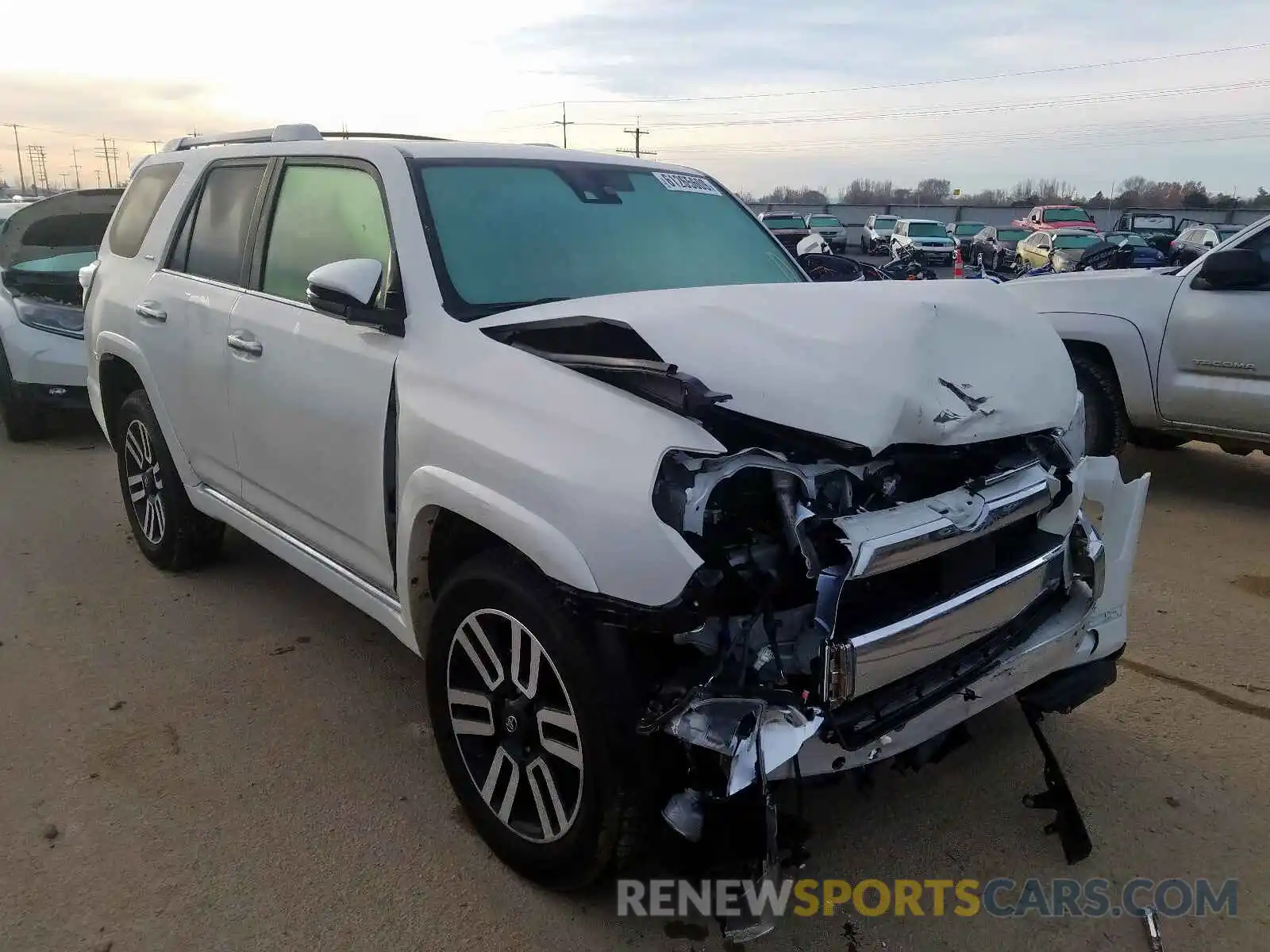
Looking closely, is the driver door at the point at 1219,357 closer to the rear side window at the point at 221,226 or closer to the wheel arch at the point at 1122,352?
the wheel arch at the point at 1122,352

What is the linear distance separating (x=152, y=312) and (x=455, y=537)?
239cm

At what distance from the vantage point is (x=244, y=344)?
362 cm

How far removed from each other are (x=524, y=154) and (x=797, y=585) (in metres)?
→ 2.03

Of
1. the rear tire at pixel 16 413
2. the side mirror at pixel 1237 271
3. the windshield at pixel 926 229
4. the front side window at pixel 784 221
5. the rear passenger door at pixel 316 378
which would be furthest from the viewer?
the front side window at pixel 784 221

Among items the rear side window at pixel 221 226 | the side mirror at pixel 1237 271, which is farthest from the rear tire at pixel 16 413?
the side mirror at pixel 1237 271

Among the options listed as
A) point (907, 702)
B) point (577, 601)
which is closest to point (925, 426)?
point (907, 702)

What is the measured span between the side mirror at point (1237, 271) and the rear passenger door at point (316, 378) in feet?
16.0

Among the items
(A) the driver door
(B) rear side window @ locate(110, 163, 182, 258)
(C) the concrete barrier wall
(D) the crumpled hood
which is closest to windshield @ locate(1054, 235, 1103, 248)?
(C) the concrete barrier wall

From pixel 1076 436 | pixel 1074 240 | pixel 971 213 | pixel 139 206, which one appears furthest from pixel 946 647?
pixel 971 213

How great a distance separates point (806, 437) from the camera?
228 centimetres

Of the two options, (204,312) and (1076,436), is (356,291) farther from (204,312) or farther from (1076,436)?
(1076,436)

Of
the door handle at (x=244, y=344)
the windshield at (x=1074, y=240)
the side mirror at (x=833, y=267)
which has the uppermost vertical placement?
the windshield at (x=1074, y=240)

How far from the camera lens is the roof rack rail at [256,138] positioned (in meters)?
3.96

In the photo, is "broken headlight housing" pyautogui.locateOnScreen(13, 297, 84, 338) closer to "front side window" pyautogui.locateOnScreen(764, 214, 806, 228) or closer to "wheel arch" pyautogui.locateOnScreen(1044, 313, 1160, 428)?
"wheel arch" pyautogui.locateOnScreen(1044, 313, 1160, 428)
